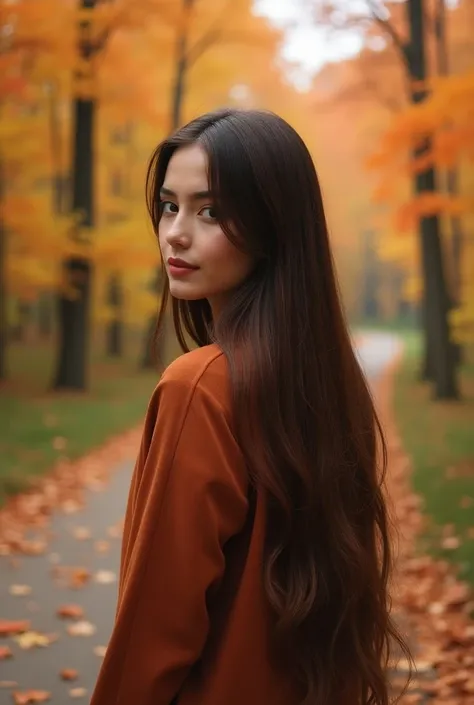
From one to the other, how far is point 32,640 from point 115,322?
1617 centimetres

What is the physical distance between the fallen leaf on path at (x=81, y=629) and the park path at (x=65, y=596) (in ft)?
0.05

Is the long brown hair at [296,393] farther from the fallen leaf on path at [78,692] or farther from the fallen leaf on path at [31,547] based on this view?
the fallen leaf on path at [31,547]

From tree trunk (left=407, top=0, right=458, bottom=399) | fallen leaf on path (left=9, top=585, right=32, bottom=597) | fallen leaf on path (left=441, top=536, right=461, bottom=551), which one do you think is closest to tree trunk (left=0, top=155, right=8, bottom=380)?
tree trunk (left=407, top=0, right=458, bottom=399)

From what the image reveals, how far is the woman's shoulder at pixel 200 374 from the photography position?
1.46 metres

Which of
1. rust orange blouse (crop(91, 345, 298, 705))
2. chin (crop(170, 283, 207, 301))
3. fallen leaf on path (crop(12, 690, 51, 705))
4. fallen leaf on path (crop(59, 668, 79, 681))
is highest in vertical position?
chin (crop(170, 283, 207, 301))

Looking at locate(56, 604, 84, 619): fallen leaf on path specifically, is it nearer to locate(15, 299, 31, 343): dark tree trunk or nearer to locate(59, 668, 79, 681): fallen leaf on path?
locate(59, 668, 79, 681): fallen leaf on path

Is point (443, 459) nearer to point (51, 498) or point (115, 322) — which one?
point (51, 498)

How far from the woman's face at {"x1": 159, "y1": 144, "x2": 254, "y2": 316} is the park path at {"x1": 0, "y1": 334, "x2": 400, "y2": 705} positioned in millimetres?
1153

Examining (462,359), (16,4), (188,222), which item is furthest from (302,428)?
(462,359)

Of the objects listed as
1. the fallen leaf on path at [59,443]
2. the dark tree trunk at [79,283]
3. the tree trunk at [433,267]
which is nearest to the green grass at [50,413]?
the fallen leaf on path at [59,443]

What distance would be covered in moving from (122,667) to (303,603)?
0.35 metres

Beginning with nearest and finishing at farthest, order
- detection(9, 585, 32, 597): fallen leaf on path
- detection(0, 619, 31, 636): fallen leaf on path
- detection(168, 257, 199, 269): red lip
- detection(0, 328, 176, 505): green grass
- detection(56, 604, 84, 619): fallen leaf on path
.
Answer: detection(168, 257, 199, 269): red lip < detection(0, 619, 31, 636): fallen leaf on path < detection(56, 604, 84, 619): fallen leaf on path < detection(9, 585, 32, 597): fallen leaf on path < detection(0, 328, 176, 505): green grass

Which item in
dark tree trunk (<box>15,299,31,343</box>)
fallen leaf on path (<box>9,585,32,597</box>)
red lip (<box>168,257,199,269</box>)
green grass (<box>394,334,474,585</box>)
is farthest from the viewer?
dark tree trunk (<box>15,299,31,343</box>)

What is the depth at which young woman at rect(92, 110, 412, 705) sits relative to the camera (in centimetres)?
143
